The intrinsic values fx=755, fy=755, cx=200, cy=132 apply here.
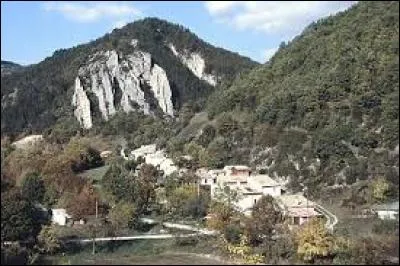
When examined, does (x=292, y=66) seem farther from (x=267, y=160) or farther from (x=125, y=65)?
(x=125, y=65)

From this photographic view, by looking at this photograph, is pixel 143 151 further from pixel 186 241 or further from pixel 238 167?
pixel 186 241

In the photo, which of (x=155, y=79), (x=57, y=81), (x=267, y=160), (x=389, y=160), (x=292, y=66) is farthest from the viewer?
(x=155, y=79)

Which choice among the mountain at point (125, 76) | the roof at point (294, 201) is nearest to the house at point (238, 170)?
the roof at point (294, 201)

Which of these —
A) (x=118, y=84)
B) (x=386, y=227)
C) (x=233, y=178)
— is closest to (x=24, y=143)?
(x=233, y=178)

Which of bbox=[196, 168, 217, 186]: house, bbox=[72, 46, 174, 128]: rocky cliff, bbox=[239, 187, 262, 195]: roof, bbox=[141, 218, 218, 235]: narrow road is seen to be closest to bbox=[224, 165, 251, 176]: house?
bbox=[196, 168, 217, 186]: house

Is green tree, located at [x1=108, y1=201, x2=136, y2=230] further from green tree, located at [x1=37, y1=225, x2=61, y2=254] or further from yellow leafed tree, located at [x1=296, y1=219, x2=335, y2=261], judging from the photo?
yellow leafed tree, located at [x1=296, y1=219, x2=335, y2=261]

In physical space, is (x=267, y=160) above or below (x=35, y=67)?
below

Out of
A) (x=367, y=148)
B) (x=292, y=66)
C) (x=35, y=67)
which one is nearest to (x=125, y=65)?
(x=35, y=67)
